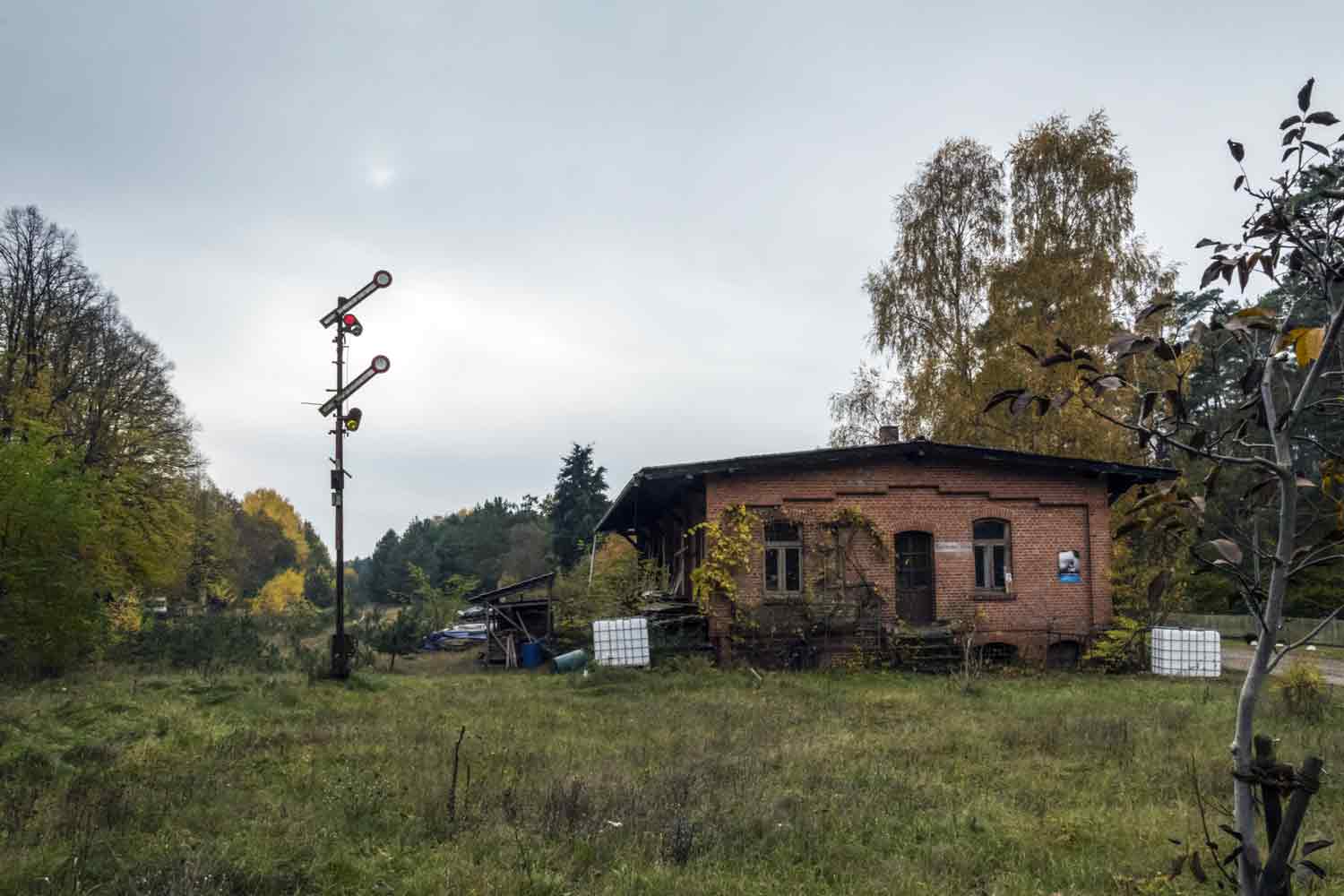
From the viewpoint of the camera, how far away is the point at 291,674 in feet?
58.8

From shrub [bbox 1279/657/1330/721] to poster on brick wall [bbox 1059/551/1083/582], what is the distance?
6254mm

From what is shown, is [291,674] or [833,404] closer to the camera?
[291,674]

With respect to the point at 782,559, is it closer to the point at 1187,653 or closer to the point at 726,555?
the point at 726,555

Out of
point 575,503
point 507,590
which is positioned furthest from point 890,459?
point 575,503

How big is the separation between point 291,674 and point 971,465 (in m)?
14.6

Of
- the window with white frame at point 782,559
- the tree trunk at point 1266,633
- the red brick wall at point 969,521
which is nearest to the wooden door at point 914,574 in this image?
the red brick wall at point 969,521

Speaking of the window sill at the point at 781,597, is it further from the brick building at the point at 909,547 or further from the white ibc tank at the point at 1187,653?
the white ibc tank at the point at 1187,653

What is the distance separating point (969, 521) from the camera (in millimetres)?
19609

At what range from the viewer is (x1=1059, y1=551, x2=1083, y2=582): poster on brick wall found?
65.0 ft

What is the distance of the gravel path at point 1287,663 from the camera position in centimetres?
1855

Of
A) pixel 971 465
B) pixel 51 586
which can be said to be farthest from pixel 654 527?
pixel 51 586

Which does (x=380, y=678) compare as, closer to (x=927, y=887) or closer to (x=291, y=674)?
(x=291, y=674)

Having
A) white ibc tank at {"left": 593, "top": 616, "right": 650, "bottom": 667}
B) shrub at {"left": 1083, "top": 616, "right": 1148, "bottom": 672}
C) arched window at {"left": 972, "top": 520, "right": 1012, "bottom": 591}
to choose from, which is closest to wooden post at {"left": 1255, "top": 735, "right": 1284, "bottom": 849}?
white ibc tank at {"left": 593, "top": 616, "right": 650, "bottom": 667}

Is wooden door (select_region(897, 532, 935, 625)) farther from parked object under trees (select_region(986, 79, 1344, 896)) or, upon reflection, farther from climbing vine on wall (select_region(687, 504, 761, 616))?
parked object under trees (select_region(986, 79, 1344, 896))
